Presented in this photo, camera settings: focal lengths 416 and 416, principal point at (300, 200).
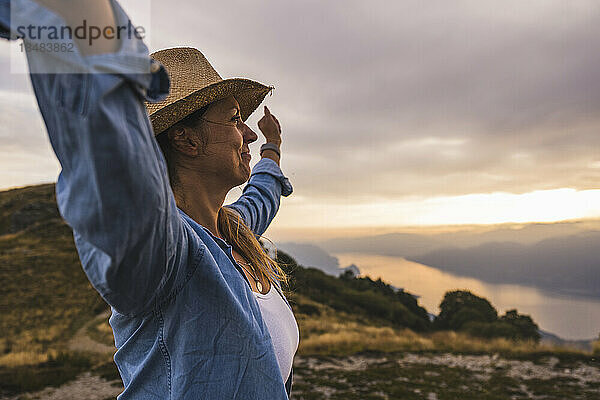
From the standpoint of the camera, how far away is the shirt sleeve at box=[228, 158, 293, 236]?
238 centimetres

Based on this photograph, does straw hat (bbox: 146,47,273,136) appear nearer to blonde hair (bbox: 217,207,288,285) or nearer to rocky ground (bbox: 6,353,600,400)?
blonde hair (bbox: 217,207,288,285)

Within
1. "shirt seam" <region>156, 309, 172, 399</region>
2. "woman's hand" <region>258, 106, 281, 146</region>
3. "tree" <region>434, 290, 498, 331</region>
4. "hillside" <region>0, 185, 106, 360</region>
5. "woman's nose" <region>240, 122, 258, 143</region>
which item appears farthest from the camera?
"tree" <region>434, 290, 498, 331</region>

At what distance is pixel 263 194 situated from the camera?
258 cm

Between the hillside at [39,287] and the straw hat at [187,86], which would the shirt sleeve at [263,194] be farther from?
the hillside at [39,287]

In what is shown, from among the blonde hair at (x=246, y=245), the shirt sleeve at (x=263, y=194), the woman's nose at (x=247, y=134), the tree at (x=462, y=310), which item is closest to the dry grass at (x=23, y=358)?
the shirt sleeve at (x=263, y=194)

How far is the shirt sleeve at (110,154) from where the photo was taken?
0.59m

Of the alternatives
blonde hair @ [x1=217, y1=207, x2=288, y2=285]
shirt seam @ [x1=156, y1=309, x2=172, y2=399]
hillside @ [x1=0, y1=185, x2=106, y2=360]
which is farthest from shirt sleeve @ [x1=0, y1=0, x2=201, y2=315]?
hillside @ [x1=0, y1=185, x2=106, y2=360]

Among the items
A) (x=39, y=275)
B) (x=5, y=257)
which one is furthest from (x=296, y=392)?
(x=5, y=257)

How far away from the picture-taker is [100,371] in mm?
→ 10328

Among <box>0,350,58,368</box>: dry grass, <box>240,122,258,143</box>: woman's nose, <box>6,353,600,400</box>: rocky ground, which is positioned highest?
<box>240,122,258,143</box>: woman's nose

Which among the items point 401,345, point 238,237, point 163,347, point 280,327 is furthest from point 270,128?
point 401,345

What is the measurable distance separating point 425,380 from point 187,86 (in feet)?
33.8

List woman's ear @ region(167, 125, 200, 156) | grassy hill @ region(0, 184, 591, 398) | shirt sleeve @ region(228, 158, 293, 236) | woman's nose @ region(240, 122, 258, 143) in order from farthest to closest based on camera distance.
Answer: grassy hill @ region(0, 184, 591, 398) → shirt sleeve @ region(228, 158, 293, 236) → woman's nose @ region(240, 122, 258, 143) → woman's ear @ region(167, 125, 200, 156)

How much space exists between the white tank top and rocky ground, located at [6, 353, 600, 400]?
7.61 meters
